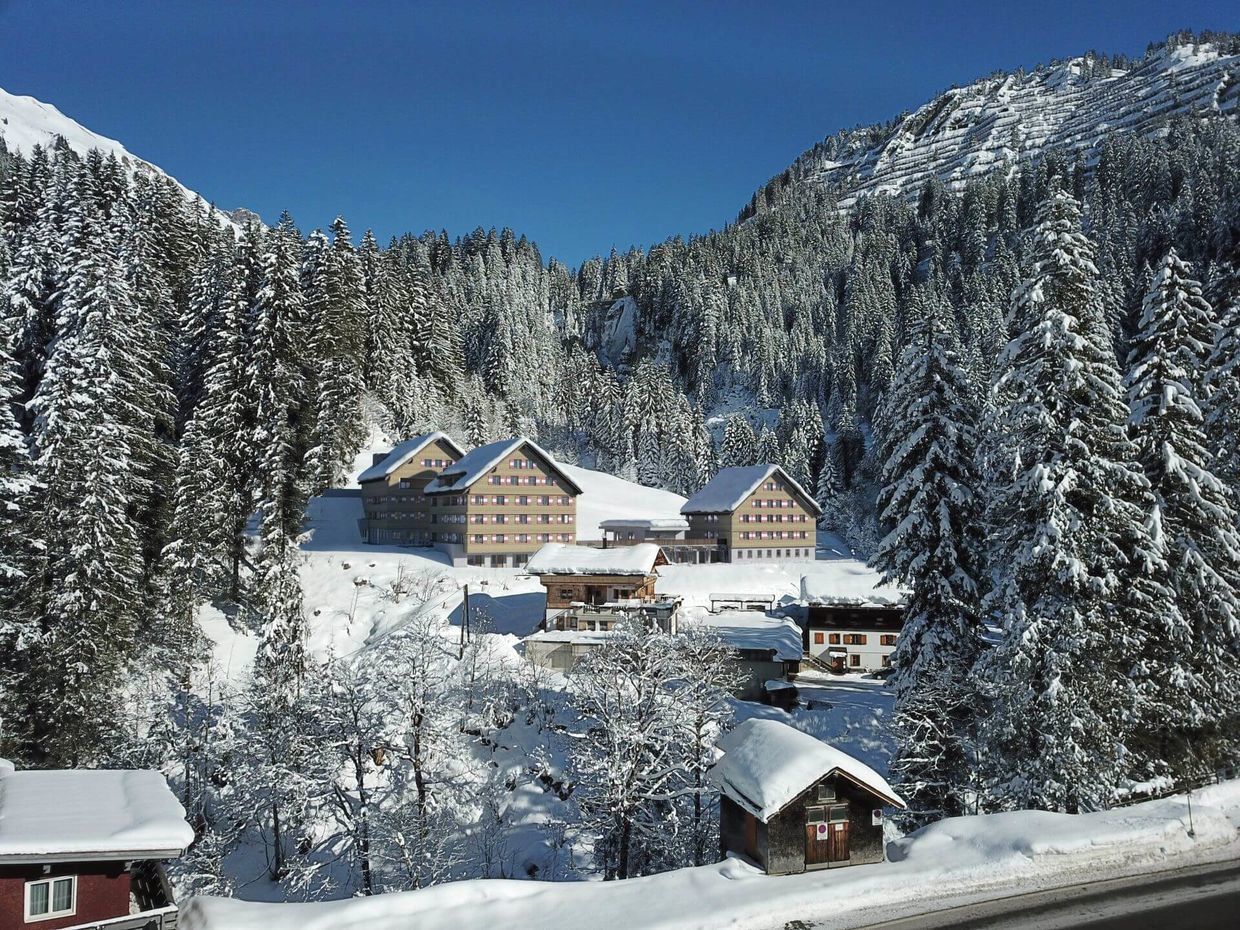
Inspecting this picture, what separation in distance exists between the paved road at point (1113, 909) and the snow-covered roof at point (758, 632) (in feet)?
82.0

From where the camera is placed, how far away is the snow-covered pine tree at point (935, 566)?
24.0 metres

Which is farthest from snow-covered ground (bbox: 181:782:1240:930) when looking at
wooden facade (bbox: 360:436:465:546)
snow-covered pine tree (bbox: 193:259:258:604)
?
wooden facade (bbox: 360:436:465:546)

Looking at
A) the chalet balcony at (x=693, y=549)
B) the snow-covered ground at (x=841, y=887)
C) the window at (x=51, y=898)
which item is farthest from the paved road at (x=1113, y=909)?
the chalet balcony at (x=693, y=549)

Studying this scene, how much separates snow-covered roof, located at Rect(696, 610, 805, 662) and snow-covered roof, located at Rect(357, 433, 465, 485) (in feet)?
104

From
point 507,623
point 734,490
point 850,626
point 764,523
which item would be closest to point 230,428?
point 507,623

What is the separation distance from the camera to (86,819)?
41.2ft

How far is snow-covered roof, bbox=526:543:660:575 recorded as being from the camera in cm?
5000

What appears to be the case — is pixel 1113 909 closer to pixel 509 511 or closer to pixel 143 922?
pixel 143 922

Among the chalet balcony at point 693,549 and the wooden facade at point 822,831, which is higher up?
the chalet balcony at point 693,549

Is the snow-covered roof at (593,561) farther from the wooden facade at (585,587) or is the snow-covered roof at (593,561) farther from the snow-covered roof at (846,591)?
the snow-covered roof at (846,591)

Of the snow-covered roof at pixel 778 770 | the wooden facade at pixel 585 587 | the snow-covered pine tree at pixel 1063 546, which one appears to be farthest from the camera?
the wooden facade at pixel 585 587

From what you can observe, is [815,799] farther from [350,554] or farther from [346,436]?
[346,436]

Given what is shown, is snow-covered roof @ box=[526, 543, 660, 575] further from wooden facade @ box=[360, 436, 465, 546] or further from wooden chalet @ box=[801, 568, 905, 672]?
wooden facade @ box=[360, 436, 465, 546]

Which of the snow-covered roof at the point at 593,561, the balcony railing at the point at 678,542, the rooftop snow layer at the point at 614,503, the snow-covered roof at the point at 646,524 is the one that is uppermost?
the rooftop snow layer at the point at 614,503
